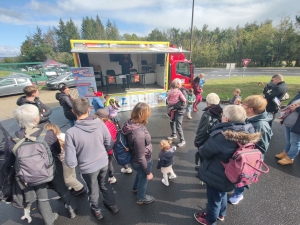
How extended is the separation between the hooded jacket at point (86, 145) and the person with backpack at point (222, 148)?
1.31 meters

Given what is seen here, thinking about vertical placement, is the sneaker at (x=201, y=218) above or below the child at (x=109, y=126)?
below

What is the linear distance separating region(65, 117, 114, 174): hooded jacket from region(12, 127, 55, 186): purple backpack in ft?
0.84

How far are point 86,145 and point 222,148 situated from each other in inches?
62.4

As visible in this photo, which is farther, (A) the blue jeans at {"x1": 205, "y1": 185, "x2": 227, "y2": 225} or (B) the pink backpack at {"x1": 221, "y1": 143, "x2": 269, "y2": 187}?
(A) the blue jeans at {"x1": 205, "y1": 185, "x2": 227, "y2": 225}

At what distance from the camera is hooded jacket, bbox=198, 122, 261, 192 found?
1.62 metres

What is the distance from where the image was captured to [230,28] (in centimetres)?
5472

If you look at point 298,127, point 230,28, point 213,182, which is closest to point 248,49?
point 230,28

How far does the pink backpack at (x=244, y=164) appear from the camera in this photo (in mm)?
1594

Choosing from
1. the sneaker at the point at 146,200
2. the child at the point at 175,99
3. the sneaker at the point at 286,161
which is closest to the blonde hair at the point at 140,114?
the sneaker at the point at 146,200

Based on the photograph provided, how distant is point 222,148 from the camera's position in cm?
172

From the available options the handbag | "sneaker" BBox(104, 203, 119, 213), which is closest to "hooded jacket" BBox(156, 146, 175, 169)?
"sneaker" BBox(104, 203, 119, 213)

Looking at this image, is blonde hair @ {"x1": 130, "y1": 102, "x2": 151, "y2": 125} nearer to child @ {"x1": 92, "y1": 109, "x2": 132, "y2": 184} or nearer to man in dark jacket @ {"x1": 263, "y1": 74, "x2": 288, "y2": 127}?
child @ {"x1": 92, "y1": 109, "x2": 132, "y2": 184}

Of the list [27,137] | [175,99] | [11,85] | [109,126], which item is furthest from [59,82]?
[27,137]

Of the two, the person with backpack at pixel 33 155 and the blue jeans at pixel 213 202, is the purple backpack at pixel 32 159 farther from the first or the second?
the blue jeans at pixel 213 202
